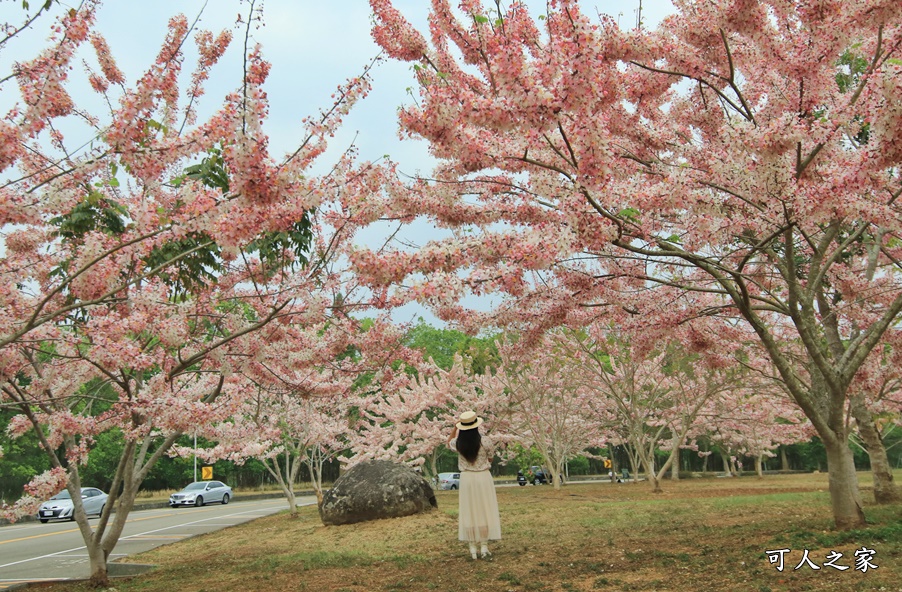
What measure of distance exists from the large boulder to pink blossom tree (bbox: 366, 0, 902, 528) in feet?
22.6

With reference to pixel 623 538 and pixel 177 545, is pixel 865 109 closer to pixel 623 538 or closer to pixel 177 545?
pixel 623 538

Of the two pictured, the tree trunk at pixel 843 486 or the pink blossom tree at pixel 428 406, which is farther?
the pink blossom tree at pixel 428 406

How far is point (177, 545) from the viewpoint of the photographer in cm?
1170

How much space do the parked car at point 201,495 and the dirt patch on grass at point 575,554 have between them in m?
15.9

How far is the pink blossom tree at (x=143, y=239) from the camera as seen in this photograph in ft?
13.5

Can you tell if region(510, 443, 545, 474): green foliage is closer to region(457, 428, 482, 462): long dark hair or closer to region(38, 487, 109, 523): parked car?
region(38, 487, 109, 523): parked car

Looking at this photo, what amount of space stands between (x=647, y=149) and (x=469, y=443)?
150 inches

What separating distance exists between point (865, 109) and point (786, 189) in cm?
67

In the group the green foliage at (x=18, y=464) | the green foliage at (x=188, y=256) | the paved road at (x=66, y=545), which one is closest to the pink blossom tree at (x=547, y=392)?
the paved road at (x=66, y=545)

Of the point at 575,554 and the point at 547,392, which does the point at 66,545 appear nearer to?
the point at 575,554

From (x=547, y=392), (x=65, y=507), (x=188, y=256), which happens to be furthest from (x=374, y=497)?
(x=65, y=507)

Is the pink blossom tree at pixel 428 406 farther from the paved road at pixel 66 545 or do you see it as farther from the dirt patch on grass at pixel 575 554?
the dirt patch on grass at pixel 575 554

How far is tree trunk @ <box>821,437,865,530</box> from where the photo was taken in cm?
605

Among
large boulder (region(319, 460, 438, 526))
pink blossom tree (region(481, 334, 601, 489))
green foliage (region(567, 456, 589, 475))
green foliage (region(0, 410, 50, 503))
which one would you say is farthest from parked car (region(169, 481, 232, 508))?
green foliage (region(567, 456, 589, 475))
